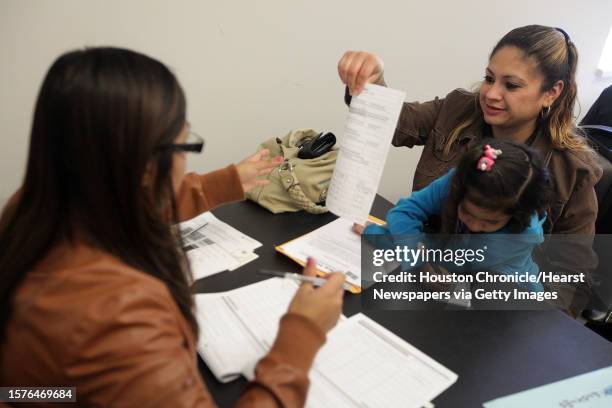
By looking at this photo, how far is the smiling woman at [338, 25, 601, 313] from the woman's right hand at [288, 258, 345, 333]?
78 centimetres

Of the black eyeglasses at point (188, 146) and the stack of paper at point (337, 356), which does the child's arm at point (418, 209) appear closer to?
the stack of paper at point (337, 356)

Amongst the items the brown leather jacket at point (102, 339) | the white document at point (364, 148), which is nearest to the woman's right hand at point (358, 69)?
the white document at point (364, 148)

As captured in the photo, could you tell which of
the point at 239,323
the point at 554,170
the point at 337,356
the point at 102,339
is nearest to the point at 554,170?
the point at 554,170

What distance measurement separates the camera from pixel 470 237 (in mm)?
1080

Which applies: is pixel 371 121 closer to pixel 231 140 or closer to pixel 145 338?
pixel 145 338

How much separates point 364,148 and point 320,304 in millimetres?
363

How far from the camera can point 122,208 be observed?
56 cm

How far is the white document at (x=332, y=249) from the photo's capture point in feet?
3.31

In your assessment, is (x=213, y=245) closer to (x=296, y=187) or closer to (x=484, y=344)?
(x=296, y=187)

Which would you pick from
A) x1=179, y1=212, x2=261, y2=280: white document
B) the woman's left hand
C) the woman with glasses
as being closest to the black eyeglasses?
the woman with glasses

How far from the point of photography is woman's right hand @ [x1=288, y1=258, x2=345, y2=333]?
65 cm

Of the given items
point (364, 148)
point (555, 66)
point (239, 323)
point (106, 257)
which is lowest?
point (239, 323)

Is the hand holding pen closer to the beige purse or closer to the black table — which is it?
the black table

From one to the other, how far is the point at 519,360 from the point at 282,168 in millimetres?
788
